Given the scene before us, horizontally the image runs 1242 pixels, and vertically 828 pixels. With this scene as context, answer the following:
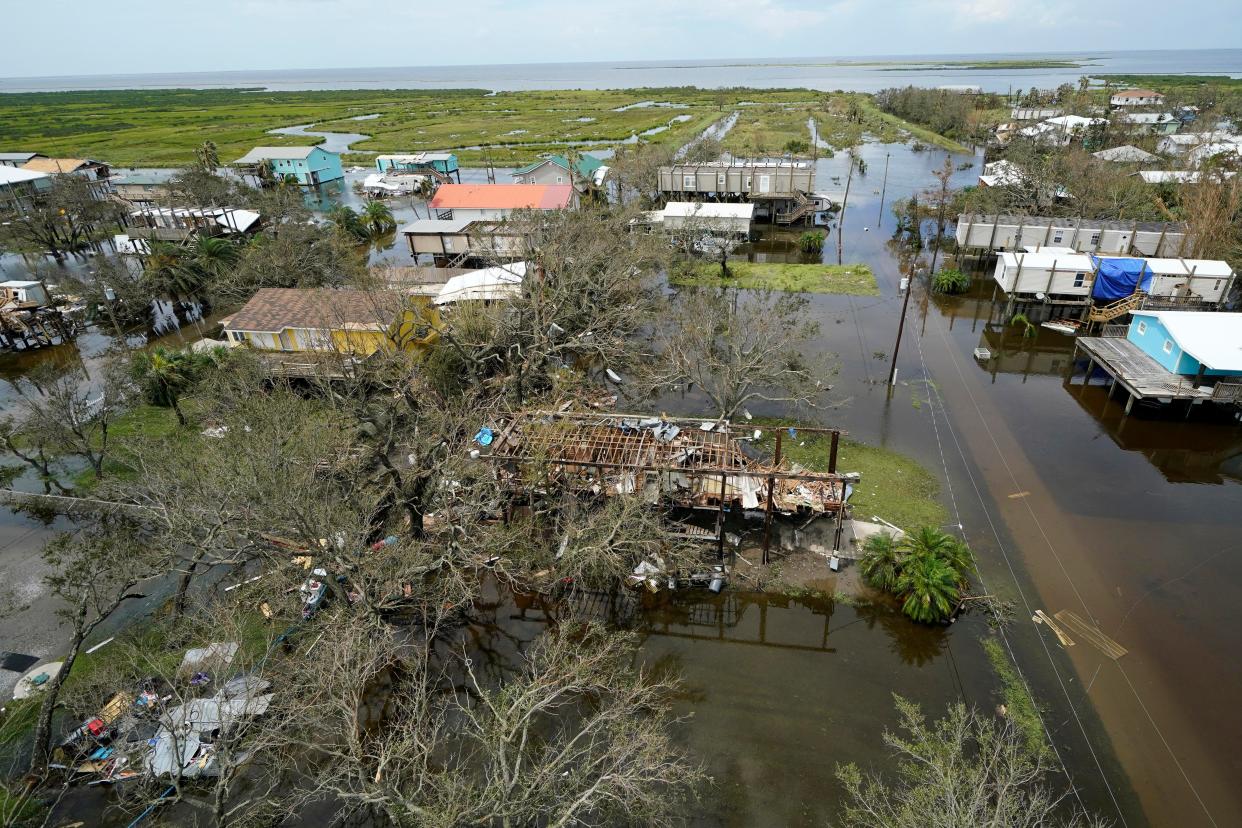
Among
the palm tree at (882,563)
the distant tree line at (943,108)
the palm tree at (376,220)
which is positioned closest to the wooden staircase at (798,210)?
the palm tree at (376,220)

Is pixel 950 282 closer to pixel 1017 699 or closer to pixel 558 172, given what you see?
pixel 1017 699

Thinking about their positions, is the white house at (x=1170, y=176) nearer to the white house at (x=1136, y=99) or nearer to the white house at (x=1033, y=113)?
the white house at (x=1033, y=113)

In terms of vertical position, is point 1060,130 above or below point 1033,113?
below

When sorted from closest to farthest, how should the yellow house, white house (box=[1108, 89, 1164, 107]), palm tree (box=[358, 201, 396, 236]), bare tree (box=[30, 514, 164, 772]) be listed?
bare tree (box=[30, 514, 164, 772]) < the yellow house < palm tree (box=[358, 201, 396, 236]) < white house (box=[1108, 89, 1164, 107])

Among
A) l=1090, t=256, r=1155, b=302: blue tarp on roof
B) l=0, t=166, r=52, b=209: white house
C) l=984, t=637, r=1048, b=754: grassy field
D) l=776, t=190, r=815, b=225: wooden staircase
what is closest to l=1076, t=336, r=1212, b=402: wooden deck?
l=1090, t=256, r=1155, b=302: blue tarp on roof

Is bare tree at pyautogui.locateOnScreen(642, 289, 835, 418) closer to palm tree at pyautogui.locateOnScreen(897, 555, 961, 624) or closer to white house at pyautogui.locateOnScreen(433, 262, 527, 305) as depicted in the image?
palm tree at pyautogui.locateOnScreen(897, 555, 961, 624)

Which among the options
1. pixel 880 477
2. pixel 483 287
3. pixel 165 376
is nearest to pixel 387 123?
pixel 483 287
